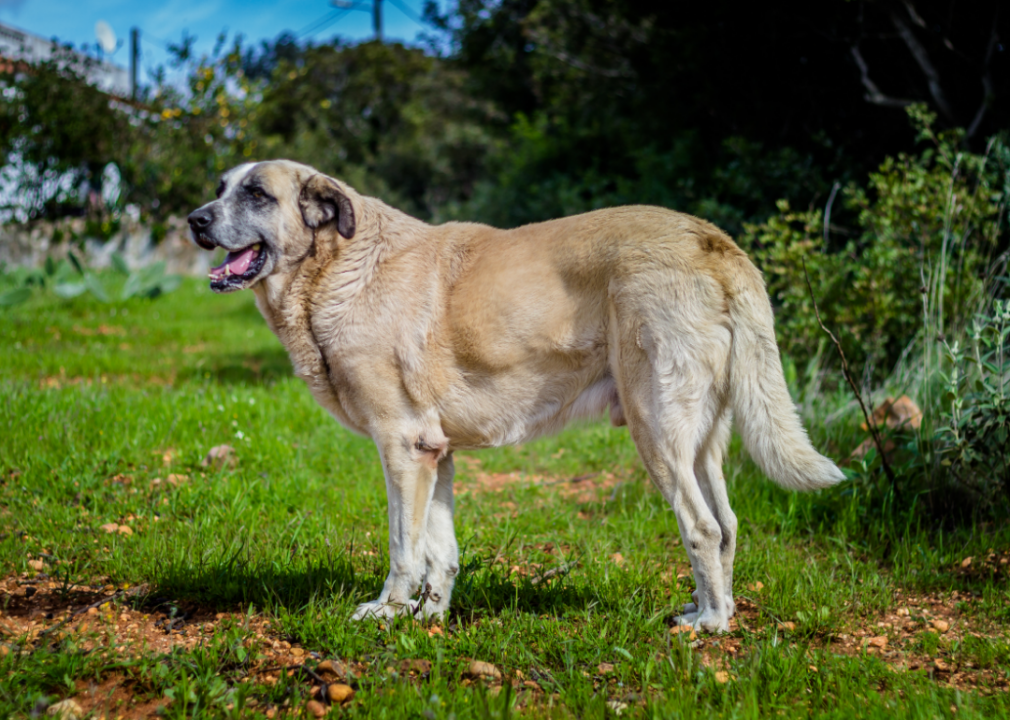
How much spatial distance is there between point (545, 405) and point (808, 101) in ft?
20.9

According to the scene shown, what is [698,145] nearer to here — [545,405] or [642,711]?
[545,405]

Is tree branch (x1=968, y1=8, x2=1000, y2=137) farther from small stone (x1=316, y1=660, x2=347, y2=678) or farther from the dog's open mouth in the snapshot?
small stone (x1=316, y1=660, x2=347, y2=678)

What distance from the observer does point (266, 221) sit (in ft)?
10.6

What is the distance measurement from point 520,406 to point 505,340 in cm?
29

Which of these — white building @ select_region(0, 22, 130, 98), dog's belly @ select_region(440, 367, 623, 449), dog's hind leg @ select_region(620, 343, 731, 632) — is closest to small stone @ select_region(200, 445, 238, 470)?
dog's belly @ select_region(440, 367, 623, 449)

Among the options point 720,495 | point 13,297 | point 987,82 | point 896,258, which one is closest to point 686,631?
point 720,495

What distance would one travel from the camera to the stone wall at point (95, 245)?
12.8 metres

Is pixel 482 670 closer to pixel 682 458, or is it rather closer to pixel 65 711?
pixel 682 458

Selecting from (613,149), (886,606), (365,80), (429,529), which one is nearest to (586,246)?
(429,529)

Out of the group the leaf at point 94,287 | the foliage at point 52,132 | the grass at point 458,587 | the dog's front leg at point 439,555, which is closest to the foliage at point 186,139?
the foliage at point 52,132

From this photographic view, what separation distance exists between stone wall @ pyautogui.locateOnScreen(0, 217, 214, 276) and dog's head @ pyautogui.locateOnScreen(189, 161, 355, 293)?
323 inches

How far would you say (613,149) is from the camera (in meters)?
10.7

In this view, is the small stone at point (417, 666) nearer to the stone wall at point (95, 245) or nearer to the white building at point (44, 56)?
the stone wall at point (95, 245)

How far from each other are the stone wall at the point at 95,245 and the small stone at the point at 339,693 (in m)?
9.56
